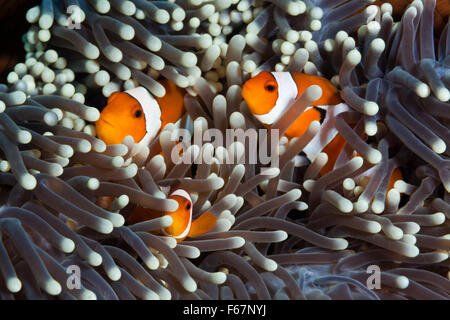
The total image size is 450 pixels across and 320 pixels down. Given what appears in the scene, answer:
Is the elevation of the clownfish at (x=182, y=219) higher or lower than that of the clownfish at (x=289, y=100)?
lower

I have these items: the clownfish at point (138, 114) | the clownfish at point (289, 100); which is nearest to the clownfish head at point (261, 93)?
the clownfish at point (289, 100)

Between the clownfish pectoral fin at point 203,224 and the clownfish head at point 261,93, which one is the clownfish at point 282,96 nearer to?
the clownfish head at point 261,93

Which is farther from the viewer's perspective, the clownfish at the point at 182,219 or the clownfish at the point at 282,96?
the clownfish at the point at 282,96

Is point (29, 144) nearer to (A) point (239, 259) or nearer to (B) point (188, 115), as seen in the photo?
(B) point (188, 115)

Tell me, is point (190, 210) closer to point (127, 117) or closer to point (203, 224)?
point (203, 224)

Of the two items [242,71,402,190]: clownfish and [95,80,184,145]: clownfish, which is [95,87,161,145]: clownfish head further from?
[242,71,402,190]: clownfish
